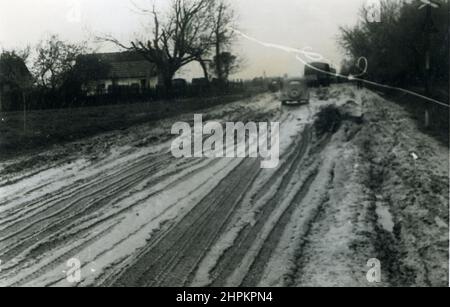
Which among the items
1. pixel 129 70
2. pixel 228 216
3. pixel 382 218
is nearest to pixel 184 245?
pixel 228 216

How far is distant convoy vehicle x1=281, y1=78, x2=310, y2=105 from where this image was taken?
2095 cm

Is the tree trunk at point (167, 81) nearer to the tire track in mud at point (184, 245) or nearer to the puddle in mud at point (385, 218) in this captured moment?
the tire track in mud at point (184, 245)

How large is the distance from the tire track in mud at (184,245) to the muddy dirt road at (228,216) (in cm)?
2

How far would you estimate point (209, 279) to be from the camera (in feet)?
18.2

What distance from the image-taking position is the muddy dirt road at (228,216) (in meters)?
5.73

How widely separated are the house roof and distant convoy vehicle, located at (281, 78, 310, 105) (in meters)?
19.7

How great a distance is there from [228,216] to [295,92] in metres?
14.4

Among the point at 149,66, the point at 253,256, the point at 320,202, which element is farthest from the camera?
the point at 149,66

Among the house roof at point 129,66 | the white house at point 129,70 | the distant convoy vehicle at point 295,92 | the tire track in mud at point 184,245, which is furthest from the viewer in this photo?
the house roof at point 129,66

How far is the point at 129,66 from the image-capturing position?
4403 centimetres

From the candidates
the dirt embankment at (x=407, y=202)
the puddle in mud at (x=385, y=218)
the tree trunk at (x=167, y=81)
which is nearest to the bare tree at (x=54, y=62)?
the tree trunk at (x=167, y=81)

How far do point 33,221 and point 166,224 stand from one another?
1.99 metres
